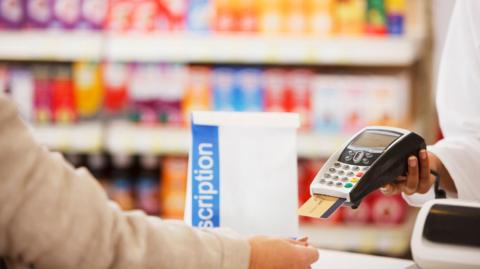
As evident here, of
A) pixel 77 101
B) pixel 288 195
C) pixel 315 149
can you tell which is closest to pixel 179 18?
pixel 77 101

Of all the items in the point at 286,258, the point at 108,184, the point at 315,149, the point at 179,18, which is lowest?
the point at 108,184

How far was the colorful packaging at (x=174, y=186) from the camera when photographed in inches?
123

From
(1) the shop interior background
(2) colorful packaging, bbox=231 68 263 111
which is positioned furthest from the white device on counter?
(2) colorful packaging, bbox=231 68 263 111

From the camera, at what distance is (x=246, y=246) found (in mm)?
959

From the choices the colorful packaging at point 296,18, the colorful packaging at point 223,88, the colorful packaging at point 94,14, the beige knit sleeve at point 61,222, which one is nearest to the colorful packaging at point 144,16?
the colorful packaging at point 94,14

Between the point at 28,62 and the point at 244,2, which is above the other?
the point at 244,2

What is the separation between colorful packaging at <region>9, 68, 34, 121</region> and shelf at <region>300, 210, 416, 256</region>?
139cm

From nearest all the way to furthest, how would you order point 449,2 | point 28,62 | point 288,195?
point 288,195, point 449,2, point 28,62

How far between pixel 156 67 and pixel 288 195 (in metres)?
2.12

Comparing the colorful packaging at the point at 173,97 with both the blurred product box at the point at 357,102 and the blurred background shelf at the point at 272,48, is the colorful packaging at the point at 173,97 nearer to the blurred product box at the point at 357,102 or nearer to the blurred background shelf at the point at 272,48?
the blurred background shelf at the point at 272,48

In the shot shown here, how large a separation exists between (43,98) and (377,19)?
62.2 inches

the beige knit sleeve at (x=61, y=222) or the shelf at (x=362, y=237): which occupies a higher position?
the beige knit sleeve at (x=61, y=222)

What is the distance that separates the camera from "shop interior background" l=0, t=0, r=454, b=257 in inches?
119

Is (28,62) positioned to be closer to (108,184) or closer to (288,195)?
(108,184)
